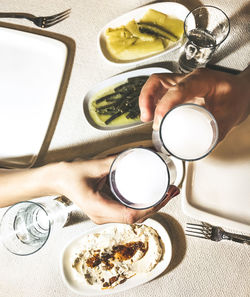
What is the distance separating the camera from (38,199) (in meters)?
0.92

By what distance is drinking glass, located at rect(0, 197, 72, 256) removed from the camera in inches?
34.2

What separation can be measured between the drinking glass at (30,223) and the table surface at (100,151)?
5 centimetres

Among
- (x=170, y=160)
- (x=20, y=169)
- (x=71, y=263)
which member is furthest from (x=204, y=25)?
(x=71, y=263)

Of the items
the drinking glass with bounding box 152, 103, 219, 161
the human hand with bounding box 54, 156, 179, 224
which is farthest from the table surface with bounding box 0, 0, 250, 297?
the drinking glass with bounding box 152, 103, 219, 161

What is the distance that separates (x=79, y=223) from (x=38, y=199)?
0.17 metres

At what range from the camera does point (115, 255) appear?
0.87 m

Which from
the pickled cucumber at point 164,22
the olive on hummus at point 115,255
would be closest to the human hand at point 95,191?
the olive on hummus at point 115,255

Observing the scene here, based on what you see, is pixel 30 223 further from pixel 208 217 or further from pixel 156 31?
pixel 156 31

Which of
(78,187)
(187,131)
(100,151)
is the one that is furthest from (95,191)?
(187,131)

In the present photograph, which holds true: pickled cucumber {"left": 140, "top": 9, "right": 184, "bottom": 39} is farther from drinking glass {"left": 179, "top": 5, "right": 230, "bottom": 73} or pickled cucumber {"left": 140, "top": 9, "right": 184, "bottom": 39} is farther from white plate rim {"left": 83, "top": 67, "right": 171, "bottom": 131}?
white plate rim {"left": 83, "top": 67, "right": 171, "bottom": 131}

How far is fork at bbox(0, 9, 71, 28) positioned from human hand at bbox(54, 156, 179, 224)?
20.1 inches

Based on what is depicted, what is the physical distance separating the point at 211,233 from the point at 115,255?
13.0 inches

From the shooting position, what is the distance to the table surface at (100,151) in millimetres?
891

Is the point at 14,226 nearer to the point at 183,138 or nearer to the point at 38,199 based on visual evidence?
the point at 38,199
